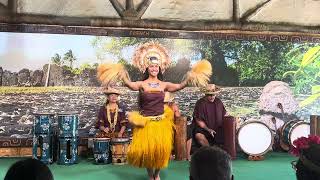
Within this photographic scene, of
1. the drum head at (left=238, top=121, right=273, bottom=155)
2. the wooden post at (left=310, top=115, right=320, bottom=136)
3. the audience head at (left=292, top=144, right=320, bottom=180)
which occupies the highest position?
the audience head at (left=292, top=144, right=320, bottom=180)

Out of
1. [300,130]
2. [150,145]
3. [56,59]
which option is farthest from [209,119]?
[56,59]

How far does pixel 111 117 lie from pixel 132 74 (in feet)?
3.14

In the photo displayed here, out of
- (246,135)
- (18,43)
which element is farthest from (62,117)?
(246,135)

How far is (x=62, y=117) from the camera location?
6723 mm

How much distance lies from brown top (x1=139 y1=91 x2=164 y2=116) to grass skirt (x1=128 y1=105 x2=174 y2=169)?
4.6 inches

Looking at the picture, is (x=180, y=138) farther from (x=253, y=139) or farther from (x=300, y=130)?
(x=300, y=130)

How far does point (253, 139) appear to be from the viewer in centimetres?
712

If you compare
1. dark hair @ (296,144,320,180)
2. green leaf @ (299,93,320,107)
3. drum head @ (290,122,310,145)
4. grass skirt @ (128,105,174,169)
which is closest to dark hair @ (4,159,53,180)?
dark hair @ (296,144,320,180)

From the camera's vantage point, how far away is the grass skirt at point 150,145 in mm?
5105

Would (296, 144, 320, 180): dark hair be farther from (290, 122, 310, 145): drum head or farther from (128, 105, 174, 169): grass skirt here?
(290, 122, 310, 145): drum head

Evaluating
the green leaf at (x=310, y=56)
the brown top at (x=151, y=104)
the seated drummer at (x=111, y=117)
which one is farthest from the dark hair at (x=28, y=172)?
the green leaf at (x=310, y=56)

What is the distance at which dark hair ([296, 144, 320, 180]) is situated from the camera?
2.28m

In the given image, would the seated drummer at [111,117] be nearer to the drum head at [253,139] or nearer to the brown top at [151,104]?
the brown top at [151,104]

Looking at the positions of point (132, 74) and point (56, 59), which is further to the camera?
point (132, 74)
